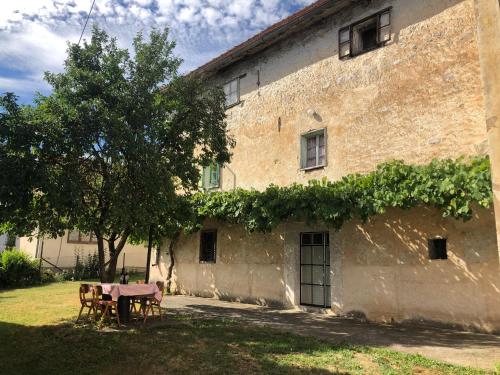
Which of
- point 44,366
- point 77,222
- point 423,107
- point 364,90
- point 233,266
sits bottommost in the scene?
point 44,366

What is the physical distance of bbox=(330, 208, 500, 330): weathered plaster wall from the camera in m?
7.62

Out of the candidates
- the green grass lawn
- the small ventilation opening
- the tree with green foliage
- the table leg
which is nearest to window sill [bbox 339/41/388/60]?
the tree with green foliage

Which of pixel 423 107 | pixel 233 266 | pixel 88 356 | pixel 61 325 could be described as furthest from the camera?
pixel 233 266

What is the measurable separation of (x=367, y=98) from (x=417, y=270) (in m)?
4.35

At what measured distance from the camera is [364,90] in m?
10.1

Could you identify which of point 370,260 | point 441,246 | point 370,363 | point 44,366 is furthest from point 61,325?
point 441,246

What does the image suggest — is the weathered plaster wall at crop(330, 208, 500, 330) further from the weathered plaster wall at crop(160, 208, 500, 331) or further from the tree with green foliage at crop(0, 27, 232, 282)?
the tree with green foliage at crop(0, 27, 232, 282)

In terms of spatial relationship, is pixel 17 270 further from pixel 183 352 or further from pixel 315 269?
pixel 183 352

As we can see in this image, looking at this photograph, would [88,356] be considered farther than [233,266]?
No

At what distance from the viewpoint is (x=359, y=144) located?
10008 millimetres

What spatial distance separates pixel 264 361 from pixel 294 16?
9623 millimetres

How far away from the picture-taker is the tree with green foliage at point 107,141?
25.0ft

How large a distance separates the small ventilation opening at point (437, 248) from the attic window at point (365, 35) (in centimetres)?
499

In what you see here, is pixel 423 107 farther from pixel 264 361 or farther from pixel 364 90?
pixel 264 361
